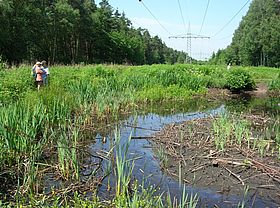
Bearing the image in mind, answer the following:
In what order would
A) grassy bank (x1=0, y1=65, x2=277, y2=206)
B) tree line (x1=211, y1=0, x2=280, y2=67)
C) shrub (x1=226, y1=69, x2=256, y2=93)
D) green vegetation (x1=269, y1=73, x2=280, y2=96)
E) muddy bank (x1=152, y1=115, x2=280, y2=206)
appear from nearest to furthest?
grassy bank (x1=0, y1=65, x2=277, y2=206), muddy bank (x1=152, y1=115, x2=280, y2=206), green vegetation (x1=269, y1=73, x2=280, y2=96), shrub (x1=226, y1=69, x2=256, y2=93), tree line (x1=211, y1=0, x2=280, y2=67)

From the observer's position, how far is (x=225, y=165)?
242 inches

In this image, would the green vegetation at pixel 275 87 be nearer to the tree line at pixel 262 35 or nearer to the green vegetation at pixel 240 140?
the green vegetation at pixel 240 140

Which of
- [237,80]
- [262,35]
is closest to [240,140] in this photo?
[237,80]

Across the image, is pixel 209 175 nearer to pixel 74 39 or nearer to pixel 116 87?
pixel 116 87

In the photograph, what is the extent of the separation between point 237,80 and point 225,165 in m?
17.2

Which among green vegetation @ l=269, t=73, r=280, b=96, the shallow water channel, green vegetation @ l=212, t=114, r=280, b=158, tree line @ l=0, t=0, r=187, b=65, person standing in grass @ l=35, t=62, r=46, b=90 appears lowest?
the shallow water channel

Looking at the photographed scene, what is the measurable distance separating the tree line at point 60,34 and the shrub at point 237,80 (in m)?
15.6

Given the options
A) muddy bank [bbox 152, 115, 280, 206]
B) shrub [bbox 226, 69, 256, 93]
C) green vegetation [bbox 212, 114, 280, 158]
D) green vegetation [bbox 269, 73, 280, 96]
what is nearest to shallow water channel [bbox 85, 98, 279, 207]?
muddy bank [bbox 152, 115, 280, 206]

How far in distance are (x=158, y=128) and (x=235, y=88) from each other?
1398 cm

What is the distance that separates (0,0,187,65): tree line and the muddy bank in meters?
26.2

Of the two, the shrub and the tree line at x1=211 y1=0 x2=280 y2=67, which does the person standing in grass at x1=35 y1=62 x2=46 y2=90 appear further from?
the tree line at x1=211 y1=0 x2=280 y2=67

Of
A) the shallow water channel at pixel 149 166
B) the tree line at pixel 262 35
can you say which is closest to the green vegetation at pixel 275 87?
the shallow water channel at pixel 149 166

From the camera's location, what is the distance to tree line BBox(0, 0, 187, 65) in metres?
37.0

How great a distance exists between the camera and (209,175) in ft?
19.4
